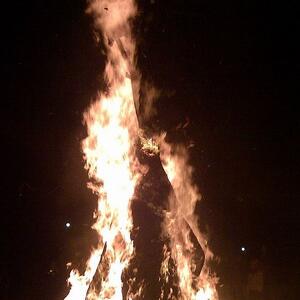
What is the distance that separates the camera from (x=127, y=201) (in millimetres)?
7488

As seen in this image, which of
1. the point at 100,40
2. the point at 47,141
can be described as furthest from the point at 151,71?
the point at 47,141

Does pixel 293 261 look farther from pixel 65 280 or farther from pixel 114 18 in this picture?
pixel 114 18

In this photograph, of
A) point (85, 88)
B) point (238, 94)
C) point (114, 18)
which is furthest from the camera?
point (238, 94)

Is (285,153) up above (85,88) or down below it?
above

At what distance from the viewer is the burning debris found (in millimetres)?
7145

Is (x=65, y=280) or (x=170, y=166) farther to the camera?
(x=65, y=280)

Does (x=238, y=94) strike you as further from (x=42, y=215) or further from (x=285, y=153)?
(x=42, y=215)

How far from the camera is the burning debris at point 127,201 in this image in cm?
714

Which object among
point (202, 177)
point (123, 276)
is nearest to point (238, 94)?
point (202, 177)

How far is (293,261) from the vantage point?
13234 mm

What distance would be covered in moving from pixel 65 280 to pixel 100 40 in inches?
227

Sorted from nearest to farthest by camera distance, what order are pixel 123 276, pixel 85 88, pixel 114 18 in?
pixel 123 276 < pixel 114 18 < pixel 85 88

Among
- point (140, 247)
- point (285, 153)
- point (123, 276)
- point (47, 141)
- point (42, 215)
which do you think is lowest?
point (123, 276)

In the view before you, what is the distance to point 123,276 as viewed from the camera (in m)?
7.00
